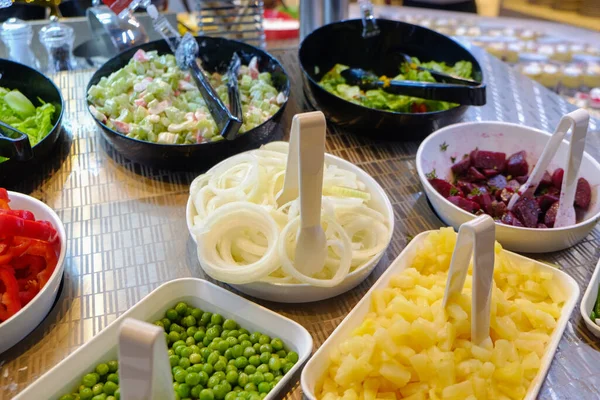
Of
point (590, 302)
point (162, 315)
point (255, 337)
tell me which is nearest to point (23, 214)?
point (162, 315)

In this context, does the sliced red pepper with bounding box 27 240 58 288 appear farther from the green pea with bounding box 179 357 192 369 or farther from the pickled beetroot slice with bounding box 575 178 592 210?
the pickled beetroot slice with bounding box 575 178 592 210

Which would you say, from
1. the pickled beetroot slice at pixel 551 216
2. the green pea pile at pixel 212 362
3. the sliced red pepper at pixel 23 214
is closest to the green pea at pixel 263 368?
the green pea pile at pixel 212 362

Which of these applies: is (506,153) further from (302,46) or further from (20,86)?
(20,86)

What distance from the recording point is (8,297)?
116 centimetres

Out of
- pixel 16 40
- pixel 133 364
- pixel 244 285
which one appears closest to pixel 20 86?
pixel 16 40

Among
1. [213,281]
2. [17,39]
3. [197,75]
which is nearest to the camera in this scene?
[213,281]

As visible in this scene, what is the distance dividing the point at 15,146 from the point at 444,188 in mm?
1213

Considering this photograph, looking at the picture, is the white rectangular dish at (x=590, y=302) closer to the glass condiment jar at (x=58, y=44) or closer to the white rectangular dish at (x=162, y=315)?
the white rectangular dish at (x=162, y=315)

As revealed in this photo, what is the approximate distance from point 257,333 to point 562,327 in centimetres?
69

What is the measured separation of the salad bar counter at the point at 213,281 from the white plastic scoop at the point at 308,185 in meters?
0.06

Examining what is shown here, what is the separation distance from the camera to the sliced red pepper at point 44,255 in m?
1.24

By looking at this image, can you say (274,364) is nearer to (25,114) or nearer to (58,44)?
(25,114)

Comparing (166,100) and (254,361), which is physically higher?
(166,100)

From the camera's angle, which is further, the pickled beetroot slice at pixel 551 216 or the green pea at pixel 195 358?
the pickled beetroot slice at pixel 551 216
